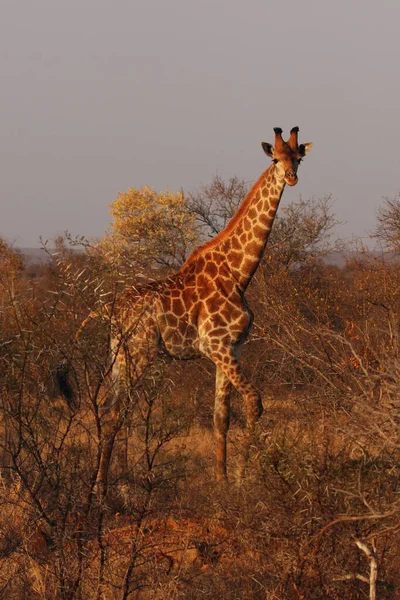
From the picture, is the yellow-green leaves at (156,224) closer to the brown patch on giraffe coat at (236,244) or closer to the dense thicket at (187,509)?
the brown patch on giraffe coat at (236,244)

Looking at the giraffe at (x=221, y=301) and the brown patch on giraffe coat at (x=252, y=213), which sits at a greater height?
the brown patch on giraffe coat at (x=252, y=213)

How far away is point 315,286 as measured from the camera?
1583cm

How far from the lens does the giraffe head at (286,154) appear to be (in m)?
8.70

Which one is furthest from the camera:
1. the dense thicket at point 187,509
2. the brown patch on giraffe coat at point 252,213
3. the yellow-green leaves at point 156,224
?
the yellow-green leaves at point 156,224

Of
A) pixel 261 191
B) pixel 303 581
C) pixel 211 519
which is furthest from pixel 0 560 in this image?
pixel 261 191

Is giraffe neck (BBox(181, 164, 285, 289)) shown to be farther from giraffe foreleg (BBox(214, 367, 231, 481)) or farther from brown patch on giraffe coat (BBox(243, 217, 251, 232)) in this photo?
giraffe foreleg (BBox(214, 367, 231, 481))

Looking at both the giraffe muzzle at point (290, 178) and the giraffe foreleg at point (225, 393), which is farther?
the giraffe muzzle at point (290, 178)

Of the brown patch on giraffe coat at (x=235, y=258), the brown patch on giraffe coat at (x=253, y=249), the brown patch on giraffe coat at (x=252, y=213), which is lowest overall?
the brown patch on giraffe coat at (x=235, y=258)

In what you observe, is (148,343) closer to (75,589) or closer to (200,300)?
(200,300)

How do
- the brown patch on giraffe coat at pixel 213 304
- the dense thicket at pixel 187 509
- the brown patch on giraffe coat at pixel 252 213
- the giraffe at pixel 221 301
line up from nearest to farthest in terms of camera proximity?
the dense thicket at pixel 187 509 < the giraffe at pixel 221 301 < the brown patch on giraffe coat at pixel 213 304 < the brown patch on giraffe coat at pixel 252 213

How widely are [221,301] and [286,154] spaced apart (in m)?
1.72

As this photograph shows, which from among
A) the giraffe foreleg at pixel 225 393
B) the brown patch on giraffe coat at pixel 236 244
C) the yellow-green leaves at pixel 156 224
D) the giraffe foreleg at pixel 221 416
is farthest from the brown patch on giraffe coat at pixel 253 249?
the yellow-green leaves at pixel 156 224

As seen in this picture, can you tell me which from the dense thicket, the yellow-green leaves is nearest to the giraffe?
the dense thicket

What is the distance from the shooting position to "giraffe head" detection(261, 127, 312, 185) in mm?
8695
